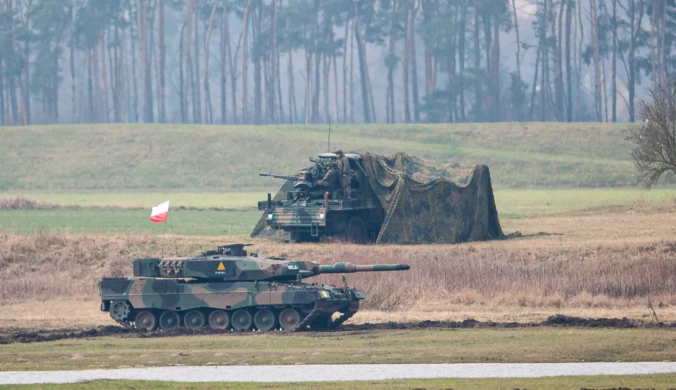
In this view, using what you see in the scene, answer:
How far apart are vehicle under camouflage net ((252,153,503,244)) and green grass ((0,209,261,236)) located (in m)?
2.45

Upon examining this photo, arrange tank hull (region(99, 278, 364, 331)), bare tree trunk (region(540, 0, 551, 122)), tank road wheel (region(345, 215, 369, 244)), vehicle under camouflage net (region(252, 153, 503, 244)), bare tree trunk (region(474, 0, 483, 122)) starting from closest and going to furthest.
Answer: tank hull (region(99, 278, 364, 331)) → vehicle under camouflage net (region(252, 153, 503, 244)) → tank road wheel (region(345, 215, 369, 244)) → bare tree trunk (region(474, 0, 483, 122)) → bare tree trunk (region(540, 0, 551, 122))

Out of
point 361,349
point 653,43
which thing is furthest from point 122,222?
point 653,43

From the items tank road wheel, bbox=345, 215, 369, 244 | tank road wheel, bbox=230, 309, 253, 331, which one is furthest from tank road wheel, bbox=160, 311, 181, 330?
tank road wheel, bbox=345, 215, 369, 244

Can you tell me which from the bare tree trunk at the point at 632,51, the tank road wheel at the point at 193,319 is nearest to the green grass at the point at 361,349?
the tank road wheel at the point at 193,319

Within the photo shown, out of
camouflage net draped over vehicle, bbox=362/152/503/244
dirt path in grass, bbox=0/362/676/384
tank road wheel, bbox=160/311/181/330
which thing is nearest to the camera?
dirt path in grass, bbox=0/362/676/384

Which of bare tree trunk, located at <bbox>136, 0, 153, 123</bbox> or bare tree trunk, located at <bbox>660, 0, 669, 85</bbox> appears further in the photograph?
bare tree trunk, located at <bbox>136, 0, 153, 123</bbox>

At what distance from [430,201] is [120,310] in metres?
13.4

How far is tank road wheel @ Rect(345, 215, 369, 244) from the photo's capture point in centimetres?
3497

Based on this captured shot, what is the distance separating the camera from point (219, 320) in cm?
2417

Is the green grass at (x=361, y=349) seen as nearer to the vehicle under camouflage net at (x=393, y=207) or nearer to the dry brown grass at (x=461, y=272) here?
the dry brown grass at (x=461, y=272)

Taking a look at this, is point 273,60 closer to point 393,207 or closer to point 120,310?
point 393,207

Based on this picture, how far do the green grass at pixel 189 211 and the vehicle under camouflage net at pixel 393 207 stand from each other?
2470 mm

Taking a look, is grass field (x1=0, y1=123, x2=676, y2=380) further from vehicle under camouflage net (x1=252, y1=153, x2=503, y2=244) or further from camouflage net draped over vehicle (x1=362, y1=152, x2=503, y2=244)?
camouflage net draped over vehicle (x1=362, y1=152, x2=503, y2=244)

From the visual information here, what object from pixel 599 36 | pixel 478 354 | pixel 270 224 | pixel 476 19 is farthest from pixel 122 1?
pixel 478 354
